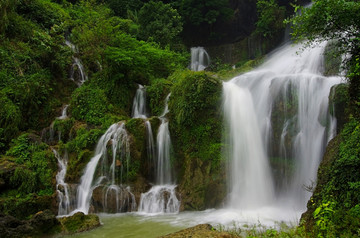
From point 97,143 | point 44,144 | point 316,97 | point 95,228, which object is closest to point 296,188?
point 316,97

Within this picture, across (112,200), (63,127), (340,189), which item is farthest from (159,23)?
(340,189)

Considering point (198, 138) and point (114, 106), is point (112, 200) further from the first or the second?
point (114, 106)

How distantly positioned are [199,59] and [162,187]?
16406 mm

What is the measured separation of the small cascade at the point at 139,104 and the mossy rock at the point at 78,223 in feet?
24.9

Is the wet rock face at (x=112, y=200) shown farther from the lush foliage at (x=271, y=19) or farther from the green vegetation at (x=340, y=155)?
the lush foliage at (x=271, y=19)

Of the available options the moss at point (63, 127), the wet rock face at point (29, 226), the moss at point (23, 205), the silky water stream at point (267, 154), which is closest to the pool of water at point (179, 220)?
the silky water stream at point (267, 154)

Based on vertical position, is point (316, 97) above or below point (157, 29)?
below

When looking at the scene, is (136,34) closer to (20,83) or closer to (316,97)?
(20,83)

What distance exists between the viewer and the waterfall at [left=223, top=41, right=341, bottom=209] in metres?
8.92

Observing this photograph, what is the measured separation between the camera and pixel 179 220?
822 cm

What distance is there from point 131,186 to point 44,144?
14.7 feet

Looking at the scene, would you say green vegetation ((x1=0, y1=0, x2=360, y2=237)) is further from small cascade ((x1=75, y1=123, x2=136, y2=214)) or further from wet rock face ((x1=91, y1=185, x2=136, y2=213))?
wet rock face ((x1=91, y1=185, x2=136, y2=213))

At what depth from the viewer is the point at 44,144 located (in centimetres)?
1148

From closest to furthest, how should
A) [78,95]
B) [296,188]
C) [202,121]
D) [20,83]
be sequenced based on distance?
1. [296,188]
2. [202,121]
3. [20,83]
4. [78,95]
